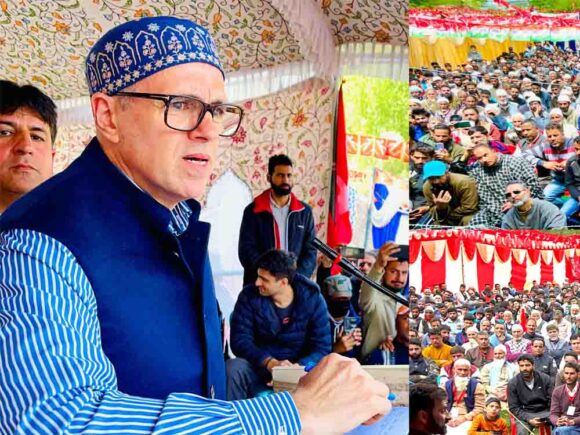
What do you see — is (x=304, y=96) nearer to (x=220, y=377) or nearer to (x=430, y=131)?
(x=430, y=131)

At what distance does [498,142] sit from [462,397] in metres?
0.68

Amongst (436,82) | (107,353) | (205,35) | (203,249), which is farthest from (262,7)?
(107,353)

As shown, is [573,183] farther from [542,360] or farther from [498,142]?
[542,360]

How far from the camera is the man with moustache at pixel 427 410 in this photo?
2.01m

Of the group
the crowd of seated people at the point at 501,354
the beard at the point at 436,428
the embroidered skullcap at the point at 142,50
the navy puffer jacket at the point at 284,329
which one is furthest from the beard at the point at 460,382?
the embroidered skullcap at the point at 142,50

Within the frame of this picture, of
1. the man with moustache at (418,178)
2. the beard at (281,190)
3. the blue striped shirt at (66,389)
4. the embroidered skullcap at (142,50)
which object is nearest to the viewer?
the blue striped shirt at (66,389)

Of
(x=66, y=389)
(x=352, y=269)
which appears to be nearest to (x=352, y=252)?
(x=352, y=269)

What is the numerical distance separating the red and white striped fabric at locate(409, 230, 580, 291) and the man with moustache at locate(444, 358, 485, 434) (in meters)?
0.22

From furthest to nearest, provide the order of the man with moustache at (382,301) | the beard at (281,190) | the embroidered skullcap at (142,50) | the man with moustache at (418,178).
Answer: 1. the beard at (281,190)
2. the man with moustache at (382,301)
3. the man with moustache at (418,178)
4. the embroidered skullcap at (142,50)

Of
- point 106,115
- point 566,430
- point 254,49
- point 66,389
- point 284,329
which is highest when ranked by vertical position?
point 254,49

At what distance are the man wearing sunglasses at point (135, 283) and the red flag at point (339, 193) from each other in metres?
0.73

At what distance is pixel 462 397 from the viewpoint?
2.04 m

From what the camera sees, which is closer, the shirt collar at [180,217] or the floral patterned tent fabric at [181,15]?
the shirt collar at [180,217]

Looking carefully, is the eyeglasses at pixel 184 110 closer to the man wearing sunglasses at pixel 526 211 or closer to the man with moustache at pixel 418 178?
the man with moustache at pixel 418 178
